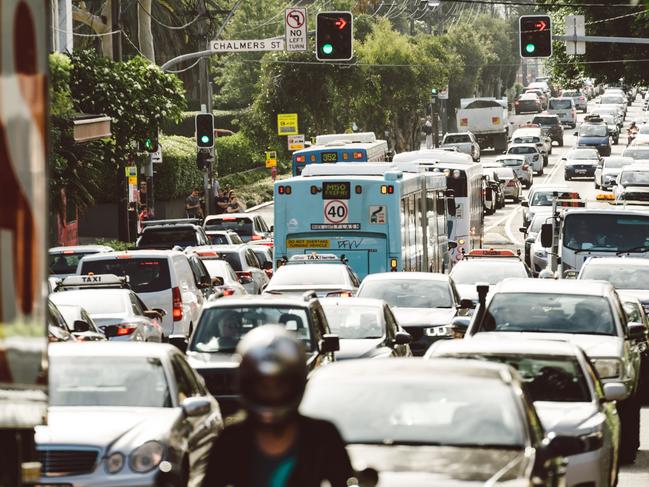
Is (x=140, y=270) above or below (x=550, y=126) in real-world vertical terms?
below

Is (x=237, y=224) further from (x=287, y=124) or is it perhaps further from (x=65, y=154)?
(x=287, y=124)

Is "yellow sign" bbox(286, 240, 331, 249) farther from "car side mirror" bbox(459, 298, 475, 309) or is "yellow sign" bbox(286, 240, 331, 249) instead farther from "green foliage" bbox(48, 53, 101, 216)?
"car side mirror" bbox(459, 298, 475, 309)

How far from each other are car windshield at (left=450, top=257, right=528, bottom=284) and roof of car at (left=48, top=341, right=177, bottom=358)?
17.5 m

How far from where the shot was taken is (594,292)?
1645 centimetres

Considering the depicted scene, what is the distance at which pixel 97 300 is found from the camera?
71.5 feet

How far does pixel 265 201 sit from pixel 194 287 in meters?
46.1

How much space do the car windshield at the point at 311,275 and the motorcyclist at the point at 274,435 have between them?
19707 millimetres

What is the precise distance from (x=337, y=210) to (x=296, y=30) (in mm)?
14662

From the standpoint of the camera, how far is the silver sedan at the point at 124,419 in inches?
424

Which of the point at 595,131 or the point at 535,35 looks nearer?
the point at 535,35

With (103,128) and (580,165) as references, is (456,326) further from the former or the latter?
(580,165)

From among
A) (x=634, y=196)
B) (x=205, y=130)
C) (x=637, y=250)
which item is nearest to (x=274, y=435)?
(x=637, y=250)

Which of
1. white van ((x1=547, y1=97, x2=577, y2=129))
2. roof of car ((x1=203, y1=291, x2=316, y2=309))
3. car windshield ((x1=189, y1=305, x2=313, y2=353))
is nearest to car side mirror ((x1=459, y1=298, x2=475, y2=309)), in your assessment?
roof of car ((x1=203, y1=291, x2=316, y2=309))

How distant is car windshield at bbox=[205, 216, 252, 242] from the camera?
42.8 metres
